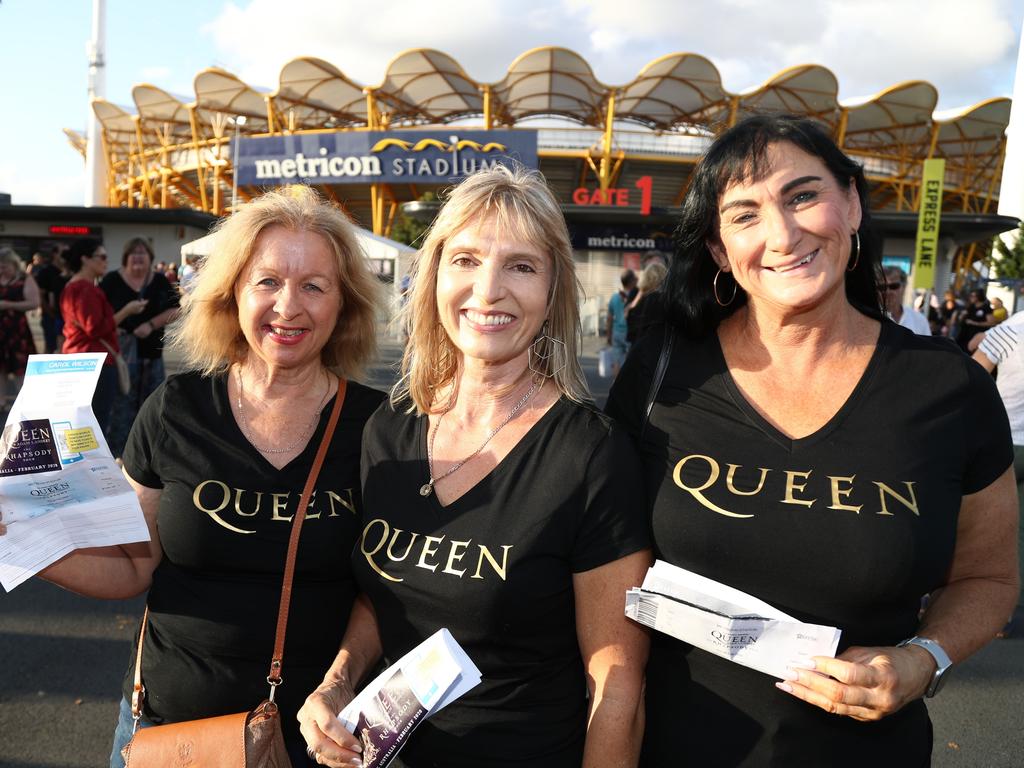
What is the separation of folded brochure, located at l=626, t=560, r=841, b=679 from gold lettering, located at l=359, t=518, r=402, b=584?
0.59 meters

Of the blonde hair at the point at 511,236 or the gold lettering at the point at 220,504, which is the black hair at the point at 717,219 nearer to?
the blonde hair at the point at 511,236

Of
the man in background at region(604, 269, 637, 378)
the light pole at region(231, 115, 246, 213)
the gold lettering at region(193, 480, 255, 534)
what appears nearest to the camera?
the gold lettering at region(193, 480, 255, 534)

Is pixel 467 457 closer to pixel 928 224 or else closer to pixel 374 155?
pixel 928 224

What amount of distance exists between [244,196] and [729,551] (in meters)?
46.0

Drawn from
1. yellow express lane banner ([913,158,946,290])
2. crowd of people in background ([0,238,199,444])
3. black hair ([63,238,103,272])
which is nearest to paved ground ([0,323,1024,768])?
crowd of people in background ([0,238,199,444])

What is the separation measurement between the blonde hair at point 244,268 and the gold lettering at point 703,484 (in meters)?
1.21

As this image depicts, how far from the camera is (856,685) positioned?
1.41m

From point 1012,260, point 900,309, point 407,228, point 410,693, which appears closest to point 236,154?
point 407,228

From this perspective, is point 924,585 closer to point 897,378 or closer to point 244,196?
point 897,378

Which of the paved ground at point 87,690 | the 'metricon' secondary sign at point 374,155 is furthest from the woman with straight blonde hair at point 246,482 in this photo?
the 'metricon' secondary sign at point 374,155

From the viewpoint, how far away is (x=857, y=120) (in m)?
41.8

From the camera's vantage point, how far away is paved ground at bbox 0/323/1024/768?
10.5ft

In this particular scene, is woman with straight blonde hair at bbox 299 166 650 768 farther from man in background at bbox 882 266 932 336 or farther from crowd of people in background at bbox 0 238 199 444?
man in background at bbox 882 266 932 336

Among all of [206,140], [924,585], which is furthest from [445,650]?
[206,140]
